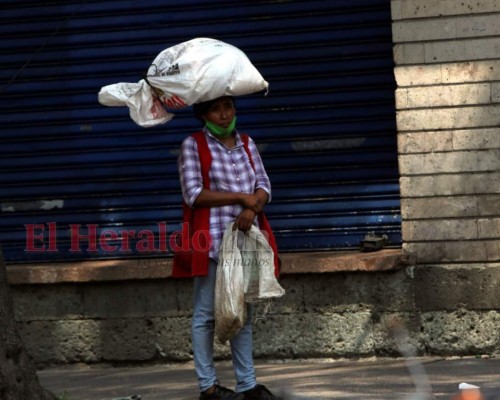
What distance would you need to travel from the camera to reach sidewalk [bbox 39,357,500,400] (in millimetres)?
7535

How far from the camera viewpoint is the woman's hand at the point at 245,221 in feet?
22.8

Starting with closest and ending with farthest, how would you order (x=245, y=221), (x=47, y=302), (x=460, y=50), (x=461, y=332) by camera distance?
(x=245, y=221)
(x=460, y=50)
(x=461, y=332)
(x=47, y=302)

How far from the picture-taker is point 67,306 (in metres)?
9.60

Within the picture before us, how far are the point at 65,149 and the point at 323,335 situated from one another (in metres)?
2.42

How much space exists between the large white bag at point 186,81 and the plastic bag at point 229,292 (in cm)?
78

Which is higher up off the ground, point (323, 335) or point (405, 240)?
point (405, 240)

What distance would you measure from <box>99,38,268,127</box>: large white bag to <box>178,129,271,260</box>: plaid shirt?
26 cm

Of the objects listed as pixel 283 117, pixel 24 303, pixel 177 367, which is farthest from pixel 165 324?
pixel 283 117

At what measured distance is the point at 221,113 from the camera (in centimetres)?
701

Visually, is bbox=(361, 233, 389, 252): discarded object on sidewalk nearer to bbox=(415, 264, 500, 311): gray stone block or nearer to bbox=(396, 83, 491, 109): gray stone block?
bbox=(415, 264, 500, 311): gray stone block

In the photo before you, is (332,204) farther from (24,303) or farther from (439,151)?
(24,303)

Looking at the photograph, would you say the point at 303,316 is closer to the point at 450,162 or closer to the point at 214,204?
the point at 450,162

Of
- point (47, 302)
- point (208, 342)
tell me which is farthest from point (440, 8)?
point (47, 302)

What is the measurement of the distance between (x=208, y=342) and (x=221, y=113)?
1250mm
